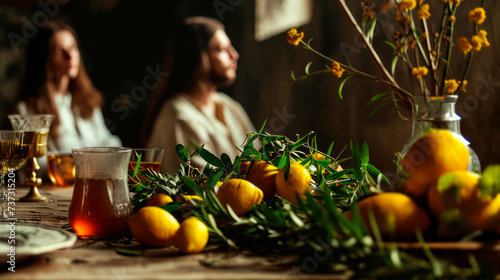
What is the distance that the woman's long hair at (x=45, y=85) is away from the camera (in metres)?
2.90

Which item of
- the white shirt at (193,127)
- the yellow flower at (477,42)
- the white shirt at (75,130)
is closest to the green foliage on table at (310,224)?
the yellow flower at (477,42)

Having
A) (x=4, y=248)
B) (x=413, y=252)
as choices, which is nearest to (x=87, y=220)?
(x=4, y=248)

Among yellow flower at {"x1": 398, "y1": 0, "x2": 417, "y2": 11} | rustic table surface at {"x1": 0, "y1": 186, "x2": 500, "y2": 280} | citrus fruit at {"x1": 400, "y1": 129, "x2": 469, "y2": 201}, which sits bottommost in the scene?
rustic table surface at {"x1": 0, "y1": 186, "x2": 500, "y2": 280}

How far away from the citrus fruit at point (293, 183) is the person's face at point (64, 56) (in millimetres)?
2474

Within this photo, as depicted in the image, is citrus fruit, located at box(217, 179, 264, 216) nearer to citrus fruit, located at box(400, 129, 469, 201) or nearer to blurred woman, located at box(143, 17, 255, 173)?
citrus fruit, located at box(400, 129, 469, 201)

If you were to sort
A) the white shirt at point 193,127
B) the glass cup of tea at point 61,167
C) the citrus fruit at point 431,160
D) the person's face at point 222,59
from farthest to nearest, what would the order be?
the person's face at point 222,59 < the white shirt at point 193,127 < the glass cup of tea at point 61,167 < the citrus fruit at point 431,160

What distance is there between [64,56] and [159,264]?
2.65 metres

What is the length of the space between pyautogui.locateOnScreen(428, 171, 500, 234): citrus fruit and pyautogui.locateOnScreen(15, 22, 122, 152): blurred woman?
260 centimetres

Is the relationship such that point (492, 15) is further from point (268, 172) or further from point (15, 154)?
point (15, 154)

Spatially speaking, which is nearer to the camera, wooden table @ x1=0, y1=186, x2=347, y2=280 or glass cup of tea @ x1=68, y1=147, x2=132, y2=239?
wooden table @ x1=0, y1=186, x2=347, y2=280

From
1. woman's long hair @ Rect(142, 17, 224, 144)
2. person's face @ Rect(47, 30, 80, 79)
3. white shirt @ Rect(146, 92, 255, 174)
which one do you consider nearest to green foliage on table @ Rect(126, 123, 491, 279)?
white shirt @ Rect(146, 92, 255, 174)

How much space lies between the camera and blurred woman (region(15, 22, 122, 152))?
2.89 meters

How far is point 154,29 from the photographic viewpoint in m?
2.92

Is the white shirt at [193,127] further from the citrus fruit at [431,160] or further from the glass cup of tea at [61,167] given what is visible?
the citrus fruit at [431,160]
